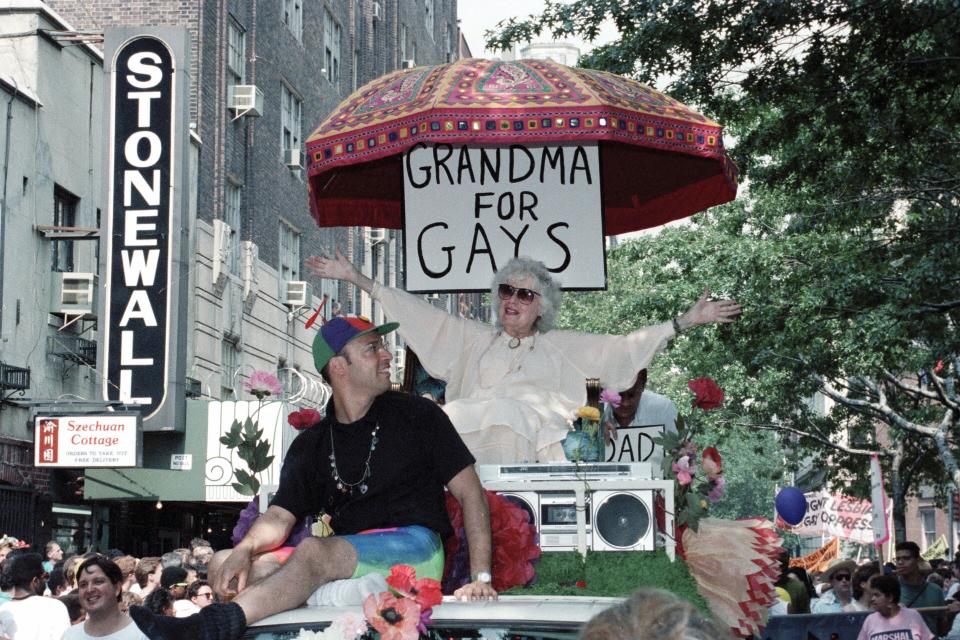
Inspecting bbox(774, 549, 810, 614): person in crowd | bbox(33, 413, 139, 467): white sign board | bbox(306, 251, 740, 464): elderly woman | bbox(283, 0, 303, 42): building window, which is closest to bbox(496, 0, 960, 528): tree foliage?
bbox(774, 549, 810, 614): person in crowd

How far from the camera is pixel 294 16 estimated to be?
114 feet

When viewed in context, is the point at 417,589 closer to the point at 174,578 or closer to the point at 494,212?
the point at 494,212

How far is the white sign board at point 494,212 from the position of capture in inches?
389

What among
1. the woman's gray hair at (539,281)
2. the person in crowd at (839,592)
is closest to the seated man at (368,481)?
the woman's gray hair at (539,281)

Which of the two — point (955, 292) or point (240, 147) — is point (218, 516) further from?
point (955, 292)

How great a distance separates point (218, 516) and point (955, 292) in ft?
54.2

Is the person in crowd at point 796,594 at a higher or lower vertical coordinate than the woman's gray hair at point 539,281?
lower

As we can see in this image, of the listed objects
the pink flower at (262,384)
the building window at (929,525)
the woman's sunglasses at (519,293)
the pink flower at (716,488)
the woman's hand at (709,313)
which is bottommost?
the building window at (929,525)

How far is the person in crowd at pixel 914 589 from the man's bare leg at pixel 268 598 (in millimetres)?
10036

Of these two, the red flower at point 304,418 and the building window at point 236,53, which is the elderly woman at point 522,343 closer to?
the red flower at point 304,418

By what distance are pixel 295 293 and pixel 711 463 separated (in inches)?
1072

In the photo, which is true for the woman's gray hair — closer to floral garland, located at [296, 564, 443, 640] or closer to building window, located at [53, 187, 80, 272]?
floral garland, located at [296, 564, 443, 640]

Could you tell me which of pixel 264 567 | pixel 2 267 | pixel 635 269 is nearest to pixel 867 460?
pixel 635 269

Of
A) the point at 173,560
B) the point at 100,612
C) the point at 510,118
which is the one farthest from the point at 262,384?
the point at 173,560
